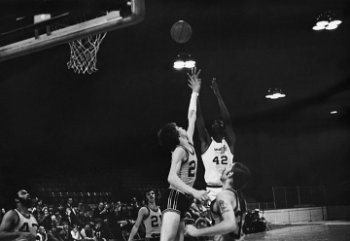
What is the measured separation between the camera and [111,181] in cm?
1905

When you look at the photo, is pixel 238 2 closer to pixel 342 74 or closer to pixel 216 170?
pixel 216 170

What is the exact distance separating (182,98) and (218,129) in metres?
10.7

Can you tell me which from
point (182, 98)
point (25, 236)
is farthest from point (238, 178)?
point (182, 98)

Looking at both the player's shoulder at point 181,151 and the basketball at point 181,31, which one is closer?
the player's shoulder at point 181,151

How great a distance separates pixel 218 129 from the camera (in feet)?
22.8

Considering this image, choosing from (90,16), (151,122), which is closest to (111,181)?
(151,122)

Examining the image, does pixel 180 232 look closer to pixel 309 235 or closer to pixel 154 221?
pixel 154 221

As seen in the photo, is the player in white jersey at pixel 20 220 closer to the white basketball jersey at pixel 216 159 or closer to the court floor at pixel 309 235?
the white basketball jersey at pixel 216 159

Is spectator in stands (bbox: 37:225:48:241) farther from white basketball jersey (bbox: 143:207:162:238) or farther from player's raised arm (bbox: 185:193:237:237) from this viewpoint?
player's raised arm (bbox: 185:193:237:237)

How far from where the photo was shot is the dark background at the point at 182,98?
10.9 meters

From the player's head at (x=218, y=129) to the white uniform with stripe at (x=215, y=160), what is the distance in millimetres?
85

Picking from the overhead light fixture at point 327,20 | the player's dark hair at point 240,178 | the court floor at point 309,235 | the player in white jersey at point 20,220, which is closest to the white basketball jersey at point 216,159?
the player in white jersey at point 20,220

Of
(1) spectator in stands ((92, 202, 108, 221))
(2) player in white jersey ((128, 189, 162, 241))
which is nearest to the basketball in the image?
(2) player in white jersey ((128, 189, 162, 241))

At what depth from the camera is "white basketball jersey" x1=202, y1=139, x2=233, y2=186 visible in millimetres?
7094
